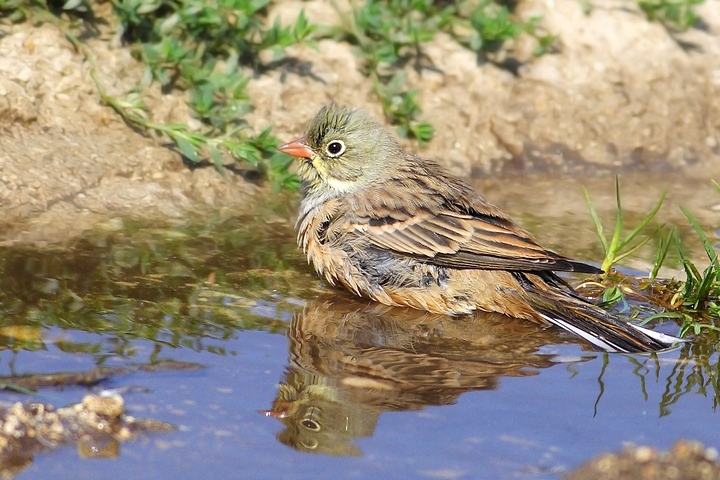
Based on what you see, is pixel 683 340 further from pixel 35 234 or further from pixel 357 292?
pixel 35 234

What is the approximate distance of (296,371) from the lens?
15.2ft

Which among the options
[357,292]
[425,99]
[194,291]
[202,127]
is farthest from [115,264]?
[425,99]

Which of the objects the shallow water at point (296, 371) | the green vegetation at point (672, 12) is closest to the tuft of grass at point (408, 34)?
the green vegetation at point (672, 12)

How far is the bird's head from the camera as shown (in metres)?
6.27

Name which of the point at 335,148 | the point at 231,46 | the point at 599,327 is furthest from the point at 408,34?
the point at 599,327

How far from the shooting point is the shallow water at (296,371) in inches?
152

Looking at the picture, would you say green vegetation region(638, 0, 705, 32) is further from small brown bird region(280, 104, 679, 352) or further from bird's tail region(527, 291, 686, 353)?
bird's tail region(527, 291, 686, 353)

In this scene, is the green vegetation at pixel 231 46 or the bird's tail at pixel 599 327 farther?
the green vegetation at pixel 231 46

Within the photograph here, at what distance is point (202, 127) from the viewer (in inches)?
283

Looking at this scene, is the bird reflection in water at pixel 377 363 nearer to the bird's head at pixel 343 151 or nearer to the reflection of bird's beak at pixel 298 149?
the bird's head at pixel 343 151

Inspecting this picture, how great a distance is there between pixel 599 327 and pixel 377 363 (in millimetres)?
1065

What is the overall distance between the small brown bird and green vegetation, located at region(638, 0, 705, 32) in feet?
11.2

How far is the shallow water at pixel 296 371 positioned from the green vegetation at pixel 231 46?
3.03ft

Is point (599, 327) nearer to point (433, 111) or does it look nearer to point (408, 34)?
point (433, 111)
